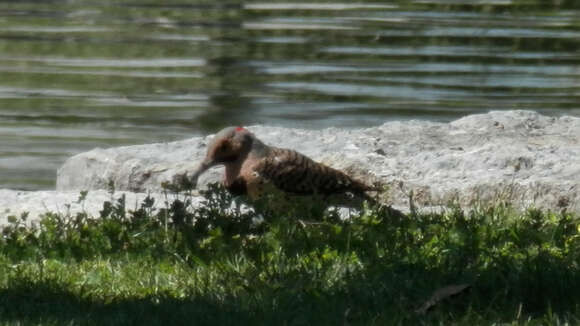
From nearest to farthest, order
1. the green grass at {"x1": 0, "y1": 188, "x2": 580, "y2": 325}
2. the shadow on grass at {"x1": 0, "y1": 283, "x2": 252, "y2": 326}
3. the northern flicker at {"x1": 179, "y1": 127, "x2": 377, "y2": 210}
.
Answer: the shadow on grass at {"x1": 0, "y1": 283, "x2": 252, "y2": 326} → the green grass at {"x1": 0, "y1": 188, "x2": 580, "y2": 325} → the northern flicker at {"x1": 179, "y1": 127, "x2": 377, "y2": 210}

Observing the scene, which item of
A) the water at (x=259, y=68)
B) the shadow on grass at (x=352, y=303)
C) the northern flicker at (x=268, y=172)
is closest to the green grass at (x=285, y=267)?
the shadow on grass at (x=352, y=303)

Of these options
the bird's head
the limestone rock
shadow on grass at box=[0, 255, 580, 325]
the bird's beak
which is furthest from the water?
shadow on grass at box=[0, 255, 580, 325]

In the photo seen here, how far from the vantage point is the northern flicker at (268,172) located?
7.57 m

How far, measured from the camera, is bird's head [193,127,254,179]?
7.72 meters

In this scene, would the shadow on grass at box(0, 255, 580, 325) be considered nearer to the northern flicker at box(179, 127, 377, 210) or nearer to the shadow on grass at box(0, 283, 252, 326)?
the shadow on grass at box(0, 283, 252, 326)

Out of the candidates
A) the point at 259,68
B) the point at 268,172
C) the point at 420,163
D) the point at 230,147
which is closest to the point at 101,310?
the point at 268,172

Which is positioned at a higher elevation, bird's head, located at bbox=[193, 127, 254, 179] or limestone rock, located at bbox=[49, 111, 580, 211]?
bird's head, located at bbox=[193, 127, 254, 179]

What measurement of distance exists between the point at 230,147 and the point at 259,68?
8.68 metres

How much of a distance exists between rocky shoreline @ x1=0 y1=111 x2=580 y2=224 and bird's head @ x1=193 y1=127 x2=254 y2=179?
49 cm

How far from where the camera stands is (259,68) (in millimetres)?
16344

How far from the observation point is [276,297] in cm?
524

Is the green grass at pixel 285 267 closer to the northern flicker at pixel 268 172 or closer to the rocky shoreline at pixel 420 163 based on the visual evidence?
the northern flicker at pixel 268 172

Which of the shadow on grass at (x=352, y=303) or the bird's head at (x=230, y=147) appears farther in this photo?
the bird's head at (x=230, y=147)

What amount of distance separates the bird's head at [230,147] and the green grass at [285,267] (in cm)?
72
